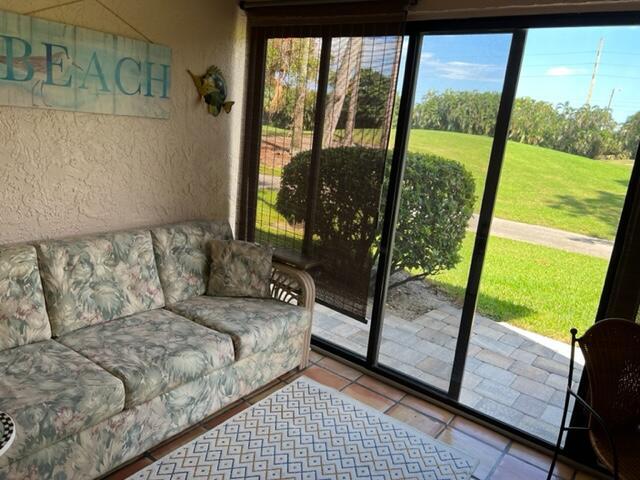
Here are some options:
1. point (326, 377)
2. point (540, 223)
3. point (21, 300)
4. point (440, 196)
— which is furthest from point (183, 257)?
point (540, 223)

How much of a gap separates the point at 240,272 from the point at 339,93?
126 centimetres

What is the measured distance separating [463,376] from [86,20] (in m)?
2.88

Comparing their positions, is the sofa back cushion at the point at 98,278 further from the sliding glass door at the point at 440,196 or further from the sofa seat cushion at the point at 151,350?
the sliding glass door at the point at 440,196

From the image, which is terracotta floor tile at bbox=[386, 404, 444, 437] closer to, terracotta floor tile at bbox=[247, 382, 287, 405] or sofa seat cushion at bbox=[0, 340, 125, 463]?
terracotta floor tile at bbox=[247, 382, 287, 405]

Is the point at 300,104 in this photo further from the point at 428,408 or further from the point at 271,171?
the point at 428,408

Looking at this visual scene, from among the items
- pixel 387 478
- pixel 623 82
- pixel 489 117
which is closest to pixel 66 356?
pixel 387 478

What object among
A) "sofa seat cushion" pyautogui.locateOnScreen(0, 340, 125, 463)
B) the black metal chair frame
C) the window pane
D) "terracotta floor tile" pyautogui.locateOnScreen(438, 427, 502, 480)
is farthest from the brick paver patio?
"sofa seat cushion" pyautogui.locateOnScreen(0, 340, 125, 463)

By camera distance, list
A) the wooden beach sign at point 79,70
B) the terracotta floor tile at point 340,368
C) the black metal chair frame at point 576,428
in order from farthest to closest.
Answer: the terracotta floor tile at point 340,368, the wooden beach sign at point 79,70, the black metal chair frame at point 576,428

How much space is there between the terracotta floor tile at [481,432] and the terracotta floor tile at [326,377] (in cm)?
70

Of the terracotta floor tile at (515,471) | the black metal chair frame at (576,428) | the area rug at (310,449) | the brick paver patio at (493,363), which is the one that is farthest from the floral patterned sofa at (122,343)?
the black metal chair frame at (576,428)

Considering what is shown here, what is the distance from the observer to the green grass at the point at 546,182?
2.28 metres

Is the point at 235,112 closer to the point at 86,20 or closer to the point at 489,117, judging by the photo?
the point at 86,20

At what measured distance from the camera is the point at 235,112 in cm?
335

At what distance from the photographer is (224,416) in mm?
2498
